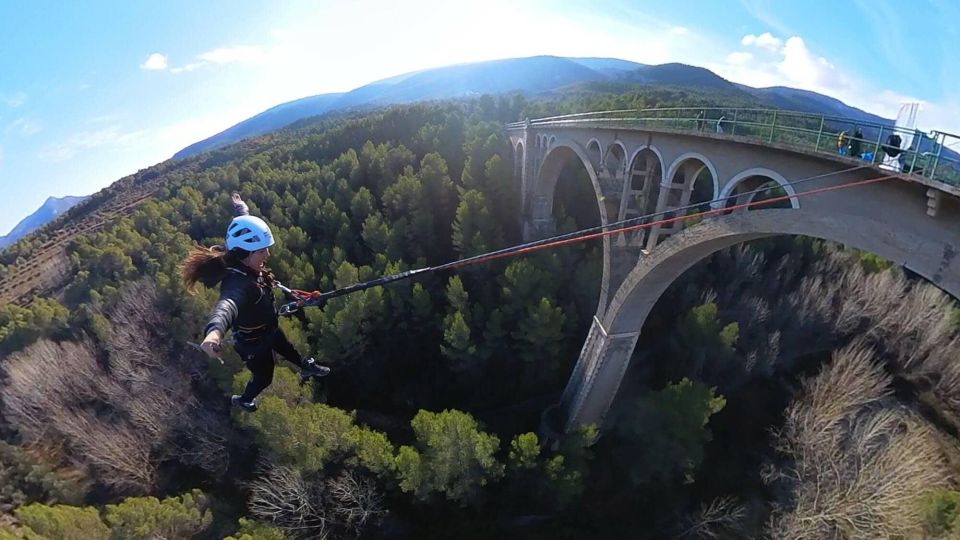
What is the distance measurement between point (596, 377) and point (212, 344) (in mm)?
18026

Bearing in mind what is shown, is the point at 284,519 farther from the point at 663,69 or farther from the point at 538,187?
the point at 663,69

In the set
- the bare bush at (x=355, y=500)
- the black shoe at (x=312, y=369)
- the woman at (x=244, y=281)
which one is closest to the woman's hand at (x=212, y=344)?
the woman at (x=244, y=281)

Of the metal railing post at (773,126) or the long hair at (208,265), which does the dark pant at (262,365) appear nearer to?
the long hair at (208,265)

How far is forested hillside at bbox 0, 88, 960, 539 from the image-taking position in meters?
16.2

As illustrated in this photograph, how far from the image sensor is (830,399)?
20.0 metres

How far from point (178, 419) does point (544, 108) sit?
35702 mm

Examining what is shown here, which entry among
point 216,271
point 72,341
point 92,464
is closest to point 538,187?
point 216,271

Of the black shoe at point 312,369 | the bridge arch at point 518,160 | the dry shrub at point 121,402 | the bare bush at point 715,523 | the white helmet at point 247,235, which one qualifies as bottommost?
the dry shrub at point 121,402

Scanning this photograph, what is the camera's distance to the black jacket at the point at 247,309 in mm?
3988

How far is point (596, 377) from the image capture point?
19.4m

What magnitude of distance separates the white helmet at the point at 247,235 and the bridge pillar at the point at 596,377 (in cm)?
1576

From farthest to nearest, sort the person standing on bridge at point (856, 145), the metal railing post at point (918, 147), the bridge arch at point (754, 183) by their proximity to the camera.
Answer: the bridge arch at point (754, 183), the person standing on bridge at point (856, 145), the metal railing post at point (918, 147)

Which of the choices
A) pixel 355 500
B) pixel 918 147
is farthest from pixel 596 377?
pixel 918 147

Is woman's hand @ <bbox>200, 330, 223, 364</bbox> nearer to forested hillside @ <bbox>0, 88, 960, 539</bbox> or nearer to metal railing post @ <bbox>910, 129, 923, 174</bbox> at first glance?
metal railing post @ <bbox>910, 129, 923, 174</bbox>
